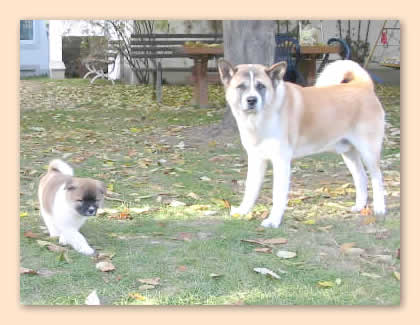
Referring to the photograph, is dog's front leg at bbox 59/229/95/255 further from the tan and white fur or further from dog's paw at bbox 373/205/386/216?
dog's paw at bbox 373/205/386/216

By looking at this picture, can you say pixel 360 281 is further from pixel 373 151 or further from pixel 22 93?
pixel 22 93

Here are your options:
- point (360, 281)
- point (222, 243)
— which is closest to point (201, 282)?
point (222, 243)

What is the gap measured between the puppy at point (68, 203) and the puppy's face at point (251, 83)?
0.77m

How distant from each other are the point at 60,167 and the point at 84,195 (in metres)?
0.45

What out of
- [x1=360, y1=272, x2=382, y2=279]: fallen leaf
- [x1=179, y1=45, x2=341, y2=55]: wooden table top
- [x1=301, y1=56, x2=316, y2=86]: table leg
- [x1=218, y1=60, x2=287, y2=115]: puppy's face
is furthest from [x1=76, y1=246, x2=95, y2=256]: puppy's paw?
[x1=301, y1=56, x2=316, y2=86]: table leg

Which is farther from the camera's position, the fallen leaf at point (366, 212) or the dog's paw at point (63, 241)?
the fallen leaf at point (366, 212)

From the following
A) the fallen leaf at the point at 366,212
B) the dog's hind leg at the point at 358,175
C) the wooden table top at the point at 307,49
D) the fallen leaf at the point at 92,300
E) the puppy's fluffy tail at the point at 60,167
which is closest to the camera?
the fallen leaf at the point at 92,300

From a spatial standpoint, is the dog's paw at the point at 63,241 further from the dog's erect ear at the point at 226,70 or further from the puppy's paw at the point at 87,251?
the dog's erect ear at the point at 226,70

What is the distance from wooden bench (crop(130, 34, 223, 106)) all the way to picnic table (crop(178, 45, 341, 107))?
1.4 inches

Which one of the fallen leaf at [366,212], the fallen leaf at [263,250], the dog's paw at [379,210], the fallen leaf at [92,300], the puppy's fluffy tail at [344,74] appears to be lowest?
the fallen leaf at [92,300]

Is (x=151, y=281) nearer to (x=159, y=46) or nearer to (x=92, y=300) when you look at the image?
(x=92, y=300)

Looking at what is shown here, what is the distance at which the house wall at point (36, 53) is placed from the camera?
10.7 feet

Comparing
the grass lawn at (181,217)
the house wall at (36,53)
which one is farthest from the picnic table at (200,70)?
the house wall at (36,53)

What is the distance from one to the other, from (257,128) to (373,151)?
696 mm
